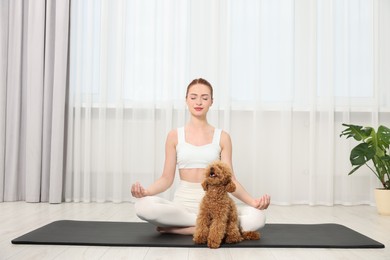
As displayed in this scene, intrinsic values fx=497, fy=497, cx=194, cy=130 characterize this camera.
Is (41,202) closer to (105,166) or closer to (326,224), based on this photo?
(105,166)

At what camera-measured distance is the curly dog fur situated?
7.43ft

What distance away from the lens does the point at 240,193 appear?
8.48ft

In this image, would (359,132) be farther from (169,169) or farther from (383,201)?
(169,169)

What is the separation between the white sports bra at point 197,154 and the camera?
8.83ft

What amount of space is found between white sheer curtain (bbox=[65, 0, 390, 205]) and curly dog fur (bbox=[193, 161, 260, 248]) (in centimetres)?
207


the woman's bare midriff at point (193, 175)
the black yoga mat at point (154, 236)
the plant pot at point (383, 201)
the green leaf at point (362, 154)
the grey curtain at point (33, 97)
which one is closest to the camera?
the black yoga mat at point (154, 236)

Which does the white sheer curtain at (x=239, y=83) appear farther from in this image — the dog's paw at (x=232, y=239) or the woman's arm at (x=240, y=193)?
the dog's paw at (x=232, y=239)

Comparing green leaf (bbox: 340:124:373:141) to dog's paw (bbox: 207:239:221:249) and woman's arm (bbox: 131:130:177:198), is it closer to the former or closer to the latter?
woman's arm (bbox: 131:130:177:198)

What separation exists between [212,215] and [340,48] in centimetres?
274

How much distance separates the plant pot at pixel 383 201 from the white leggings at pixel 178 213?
1715mm

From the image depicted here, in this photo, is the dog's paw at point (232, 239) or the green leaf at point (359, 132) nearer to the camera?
the dog's paw at point (232, 239)

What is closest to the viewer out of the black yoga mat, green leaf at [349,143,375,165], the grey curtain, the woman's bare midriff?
the black yoga mat

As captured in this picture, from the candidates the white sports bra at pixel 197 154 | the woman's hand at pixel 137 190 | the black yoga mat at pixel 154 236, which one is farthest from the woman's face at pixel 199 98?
the black yoga mat at pixel 154 236

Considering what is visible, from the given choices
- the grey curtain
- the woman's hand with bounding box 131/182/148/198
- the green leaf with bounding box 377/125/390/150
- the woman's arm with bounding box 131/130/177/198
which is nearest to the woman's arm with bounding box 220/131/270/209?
the woman's arm with bounding box 131/130/177/198
